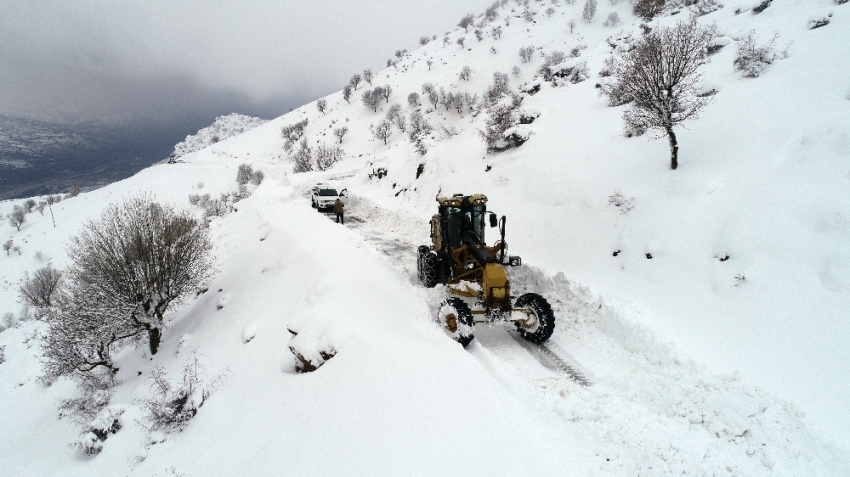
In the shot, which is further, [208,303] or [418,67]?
[418,67]

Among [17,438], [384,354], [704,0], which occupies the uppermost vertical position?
[704,0]

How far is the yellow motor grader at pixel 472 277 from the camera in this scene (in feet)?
23.4

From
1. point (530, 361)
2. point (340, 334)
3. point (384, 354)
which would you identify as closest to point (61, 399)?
point (340, 334)

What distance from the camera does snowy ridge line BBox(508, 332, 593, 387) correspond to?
622cm

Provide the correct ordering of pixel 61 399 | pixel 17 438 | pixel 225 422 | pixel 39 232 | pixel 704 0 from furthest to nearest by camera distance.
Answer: pixel 39 232, pixel 704 0, pixel 61 399, pixel 17 438, pixel 225 422

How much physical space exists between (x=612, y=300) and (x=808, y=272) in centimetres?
346

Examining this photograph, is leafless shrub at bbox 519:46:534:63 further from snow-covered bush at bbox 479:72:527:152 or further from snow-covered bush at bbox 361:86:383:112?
snow-covered bush at bbox 479:72:527:152

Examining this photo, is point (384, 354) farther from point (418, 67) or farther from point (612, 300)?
point (418, 67)

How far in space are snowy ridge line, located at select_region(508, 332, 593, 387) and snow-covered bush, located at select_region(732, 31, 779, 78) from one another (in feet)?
44.4

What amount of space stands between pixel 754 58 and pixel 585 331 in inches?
524

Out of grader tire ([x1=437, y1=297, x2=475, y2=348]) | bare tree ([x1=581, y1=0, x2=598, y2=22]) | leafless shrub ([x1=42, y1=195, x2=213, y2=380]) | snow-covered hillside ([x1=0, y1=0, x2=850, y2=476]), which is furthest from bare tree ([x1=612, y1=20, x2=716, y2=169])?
bare tree ([x1=581, y1=0, x2=598, y2=22])

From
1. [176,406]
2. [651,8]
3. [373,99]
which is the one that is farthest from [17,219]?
[651,8]

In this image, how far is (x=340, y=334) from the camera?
673 centimetres

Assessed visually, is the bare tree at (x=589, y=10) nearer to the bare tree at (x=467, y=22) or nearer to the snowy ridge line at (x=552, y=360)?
the bare tree at (x=467, y=22)
